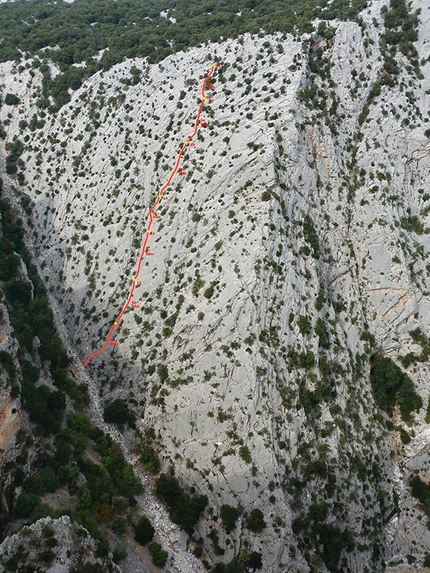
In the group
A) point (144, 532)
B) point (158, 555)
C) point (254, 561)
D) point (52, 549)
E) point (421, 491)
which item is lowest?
point (158, 555)

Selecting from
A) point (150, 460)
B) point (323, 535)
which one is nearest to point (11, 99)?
point (150, 460)

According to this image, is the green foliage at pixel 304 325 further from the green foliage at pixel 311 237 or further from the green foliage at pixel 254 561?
the green foliage at pixel 254 561

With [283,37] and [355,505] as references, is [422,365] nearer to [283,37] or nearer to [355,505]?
[355,505]

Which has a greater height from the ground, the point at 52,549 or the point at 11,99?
the point at 11,99

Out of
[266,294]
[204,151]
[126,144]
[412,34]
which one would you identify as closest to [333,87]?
[412,34]

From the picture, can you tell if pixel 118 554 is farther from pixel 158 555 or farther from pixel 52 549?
pixel 52 549

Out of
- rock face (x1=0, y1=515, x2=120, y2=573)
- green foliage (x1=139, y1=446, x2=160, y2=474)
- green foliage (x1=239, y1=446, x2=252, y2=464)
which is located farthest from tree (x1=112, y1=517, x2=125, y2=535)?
green foliage (x1=239, y1=446, x2=252, y2=464)

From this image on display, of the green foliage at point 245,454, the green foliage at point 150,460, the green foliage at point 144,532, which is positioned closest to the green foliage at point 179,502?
the green foliage at point 150,460
